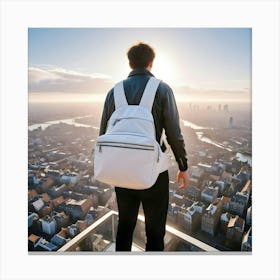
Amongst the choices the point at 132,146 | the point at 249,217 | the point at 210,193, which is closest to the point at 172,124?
the point at 132,146

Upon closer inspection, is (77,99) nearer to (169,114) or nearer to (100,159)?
(100,159)

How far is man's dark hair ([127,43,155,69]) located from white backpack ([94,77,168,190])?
0.31 ft

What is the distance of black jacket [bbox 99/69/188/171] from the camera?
109 cm

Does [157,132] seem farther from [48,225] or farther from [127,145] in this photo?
[48,225]

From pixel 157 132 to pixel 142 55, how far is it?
1.08ft

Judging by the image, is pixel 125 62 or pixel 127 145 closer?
pixel 127 145

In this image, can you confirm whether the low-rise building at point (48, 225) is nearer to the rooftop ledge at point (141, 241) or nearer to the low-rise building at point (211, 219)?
the rooftop ledge at point (141, 241)

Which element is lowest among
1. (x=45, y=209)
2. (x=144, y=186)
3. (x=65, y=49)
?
(x=45, y=209)

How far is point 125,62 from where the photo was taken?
1.72 metres
